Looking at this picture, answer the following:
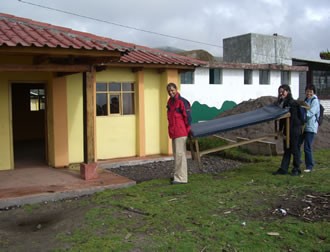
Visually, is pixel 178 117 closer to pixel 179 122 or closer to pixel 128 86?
pixel 179 122

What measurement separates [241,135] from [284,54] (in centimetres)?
1472

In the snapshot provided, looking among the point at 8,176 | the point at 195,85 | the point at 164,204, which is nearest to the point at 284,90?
the point at 164,204

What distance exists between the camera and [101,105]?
10.8 metres

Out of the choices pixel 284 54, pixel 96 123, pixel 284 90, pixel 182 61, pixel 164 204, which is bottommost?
pixel 164 204

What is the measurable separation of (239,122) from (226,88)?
11.5m

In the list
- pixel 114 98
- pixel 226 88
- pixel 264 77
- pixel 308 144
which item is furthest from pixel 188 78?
pixel 308 144

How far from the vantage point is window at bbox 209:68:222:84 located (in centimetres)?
1869

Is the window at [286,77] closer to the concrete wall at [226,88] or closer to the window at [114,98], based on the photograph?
the concrete wall at [226,88]

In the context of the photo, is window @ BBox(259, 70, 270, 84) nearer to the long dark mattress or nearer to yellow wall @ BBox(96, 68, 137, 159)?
yellow wall @ BBox(96, 68, 137, 159)

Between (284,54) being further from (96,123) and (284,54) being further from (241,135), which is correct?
(96,123)

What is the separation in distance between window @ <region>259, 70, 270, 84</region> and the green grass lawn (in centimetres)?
1317

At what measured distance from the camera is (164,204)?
6.07 metres

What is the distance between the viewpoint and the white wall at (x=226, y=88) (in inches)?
709

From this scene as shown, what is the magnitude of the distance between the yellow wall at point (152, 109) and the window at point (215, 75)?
7662mm
